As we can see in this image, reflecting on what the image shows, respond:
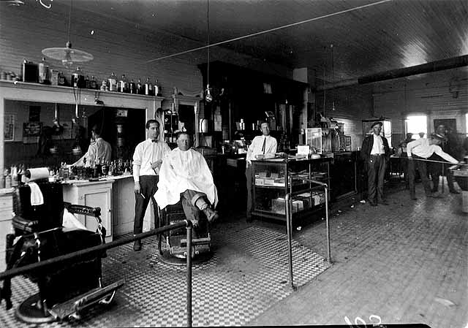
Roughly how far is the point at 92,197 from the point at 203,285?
2.02 m

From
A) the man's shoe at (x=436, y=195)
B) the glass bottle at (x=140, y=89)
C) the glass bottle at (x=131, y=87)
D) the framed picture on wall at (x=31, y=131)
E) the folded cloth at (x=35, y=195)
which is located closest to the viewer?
the folded cloth at (x=35, y=195)

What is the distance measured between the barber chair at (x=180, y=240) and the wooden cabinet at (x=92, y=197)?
0.85 m

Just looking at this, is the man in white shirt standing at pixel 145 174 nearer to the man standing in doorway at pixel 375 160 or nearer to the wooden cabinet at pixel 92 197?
the wooden cabinet at pixel 92 197

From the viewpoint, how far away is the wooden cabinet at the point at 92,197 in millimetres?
3977

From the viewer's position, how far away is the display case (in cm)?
491

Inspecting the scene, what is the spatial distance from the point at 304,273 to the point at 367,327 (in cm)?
103

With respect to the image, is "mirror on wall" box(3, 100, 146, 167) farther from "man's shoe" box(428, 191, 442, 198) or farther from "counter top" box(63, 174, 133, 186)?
"man's shoe" box(428, 191, 442, 198)

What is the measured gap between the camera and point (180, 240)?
3.95 meters

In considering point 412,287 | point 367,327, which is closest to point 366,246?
point 412,287

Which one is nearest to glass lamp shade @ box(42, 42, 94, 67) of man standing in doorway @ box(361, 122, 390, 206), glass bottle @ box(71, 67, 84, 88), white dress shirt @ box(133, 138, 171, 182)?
glass bottle @ box(71, 67, 84, 88)

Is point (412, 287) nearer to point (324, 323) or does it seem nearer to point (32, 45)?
point (324, 323)

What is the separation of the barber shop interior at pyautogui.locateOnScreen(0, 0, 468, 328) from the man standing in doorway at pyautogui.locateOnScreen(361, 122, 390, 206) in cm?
4

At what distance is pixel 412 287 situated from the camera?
9.68 ft

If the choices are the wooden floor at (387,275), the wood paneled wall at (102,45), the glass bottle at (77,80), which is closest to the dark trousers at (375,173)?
the wooden floor at (387,275)
